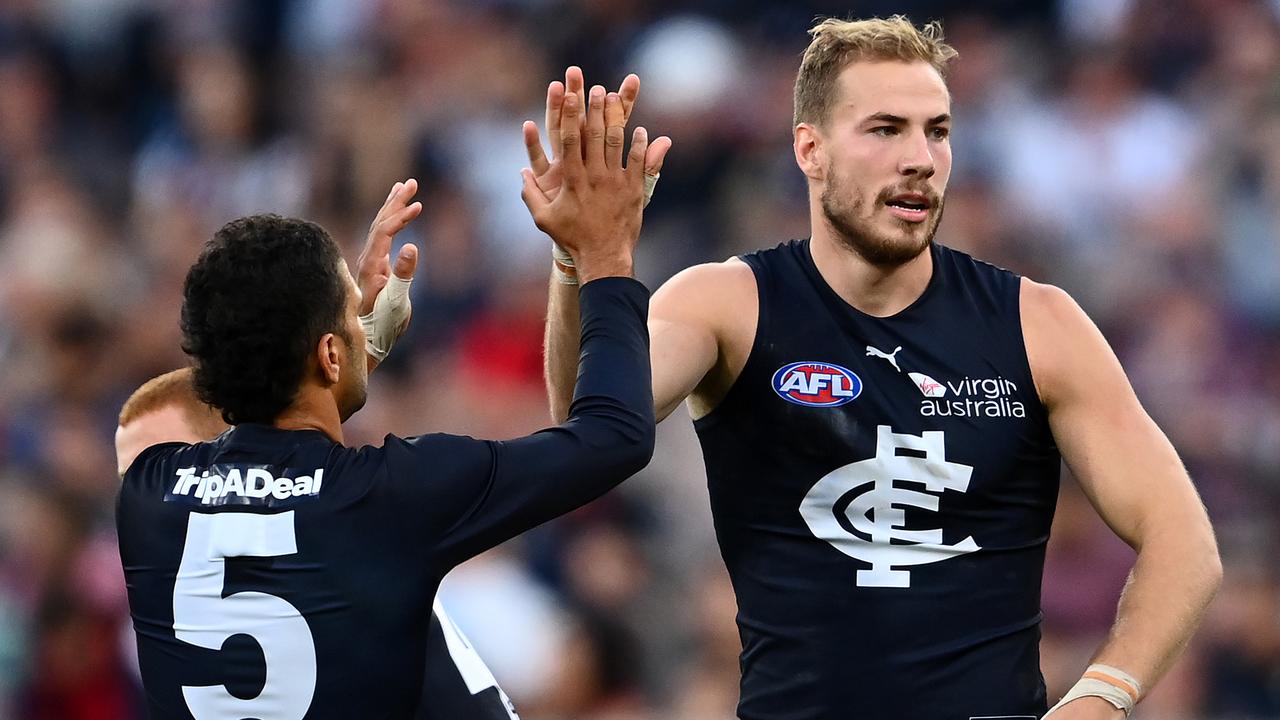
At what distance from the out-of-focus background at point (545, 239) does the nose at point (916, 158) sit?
3442 millimetres

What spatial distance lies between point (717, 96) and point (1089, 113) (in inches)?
78.1

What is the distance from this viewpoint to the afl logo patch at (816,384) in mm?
4234

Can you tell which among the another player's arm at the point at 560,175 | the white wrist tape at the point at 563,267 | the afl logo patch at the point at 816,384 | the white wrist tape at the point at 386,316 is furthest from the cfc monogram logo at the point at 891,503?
the white wrist tape at the point at 386,316

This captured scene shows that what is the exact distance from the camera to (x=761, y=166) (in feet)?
31.3

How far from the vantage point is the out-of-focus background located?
775 cm

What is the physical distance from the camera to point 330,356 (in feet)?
10.8

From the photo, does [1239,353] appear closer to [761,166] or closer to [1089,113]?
[1089,113]

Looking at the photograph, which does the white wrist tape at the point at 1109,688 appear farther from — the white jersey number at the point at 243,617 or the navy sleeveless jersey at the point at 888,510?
the white jersey number at the point at 243,617

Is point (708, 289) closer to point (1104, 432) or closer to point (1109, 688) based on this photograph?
point (1104, 432)

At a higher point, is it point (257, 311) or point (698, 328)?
point (698, 328)

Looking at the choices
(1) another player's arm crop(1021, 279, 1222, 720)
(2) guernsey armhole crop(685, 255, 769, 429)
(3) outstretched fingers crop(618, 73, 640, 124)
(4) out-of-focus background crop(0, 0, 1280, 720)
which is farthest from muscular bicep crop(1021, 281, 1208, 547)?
(4) out-of-focus background crop(0, 0, 1280, 720)

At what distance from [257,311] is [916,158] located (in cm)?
176

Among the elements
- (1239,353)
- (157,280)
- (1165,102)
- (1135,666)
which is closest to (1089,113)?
(1165,102)

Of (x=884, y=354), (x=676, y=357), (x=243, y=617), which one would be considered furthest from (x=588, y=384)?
(x=884, y=354)
